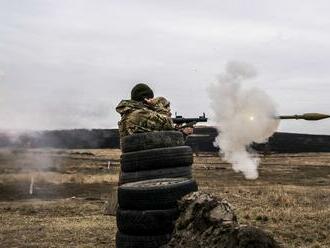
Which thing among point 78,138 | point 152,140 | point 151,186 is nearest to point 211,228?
point 151,186

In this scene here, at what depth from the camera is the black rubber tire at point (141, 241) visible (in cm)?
789

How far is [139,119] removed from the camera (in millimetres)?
9898

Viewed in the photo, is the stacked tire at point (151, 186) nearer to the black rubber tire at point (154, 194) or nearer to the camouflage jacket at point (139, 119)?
the black rubber tire at point (154, 194)

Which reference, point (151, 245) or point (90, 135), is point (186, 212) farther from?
point (90, 135)

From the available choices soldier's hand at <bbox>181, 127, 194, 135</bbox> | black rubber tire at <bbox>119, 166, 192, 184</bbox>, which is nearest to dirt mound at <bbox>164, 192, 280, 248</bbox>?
black rubber tire at <bbox>119, 166, 192, 184</bbox>

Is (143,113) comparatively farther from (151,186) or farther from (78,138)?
(78,138)

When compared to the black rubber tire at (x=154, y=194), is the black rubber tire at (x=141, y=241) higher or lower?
lower

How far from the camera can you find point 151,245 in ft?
26.0

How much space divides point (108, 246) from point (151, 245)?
336 centimetres

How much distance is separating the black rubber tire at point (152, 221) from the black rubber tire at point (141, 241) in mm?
70

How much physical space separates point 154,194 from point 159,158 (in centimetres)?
110

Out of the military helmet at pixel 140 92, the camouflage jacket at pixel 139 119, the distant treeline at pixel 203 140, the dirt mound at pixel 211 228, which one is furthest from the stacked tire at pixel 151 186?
the distant treeline at pixel 203 140

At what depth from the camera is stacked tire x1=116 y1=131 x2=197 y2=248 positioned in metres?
7.91

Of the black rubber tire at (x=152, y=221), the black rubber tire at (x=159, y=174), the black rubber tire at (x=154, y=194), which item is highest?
the black rubber tire at (x=159, y=174)
